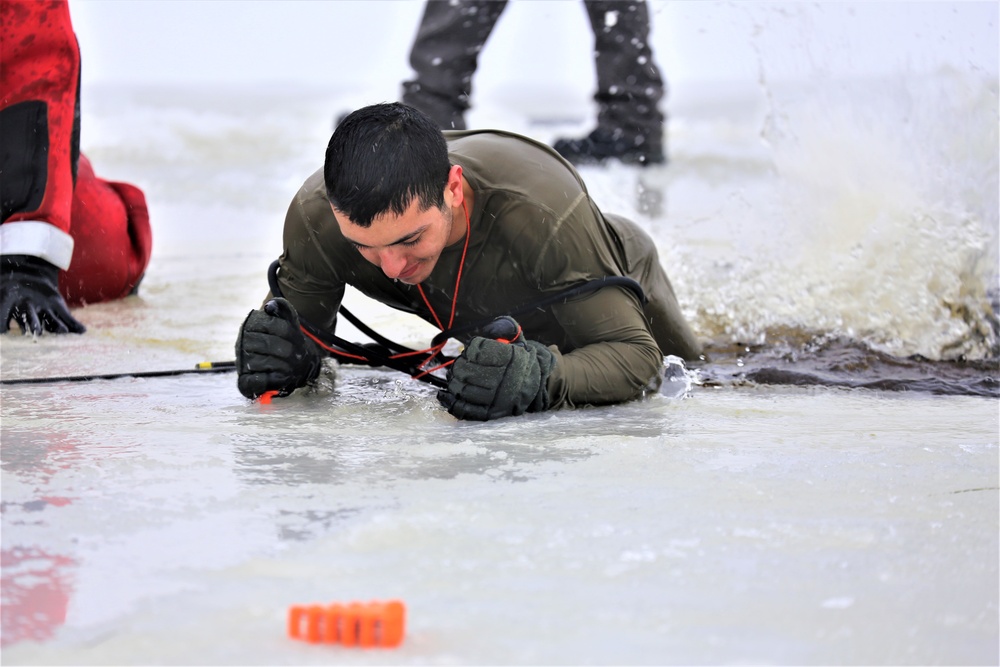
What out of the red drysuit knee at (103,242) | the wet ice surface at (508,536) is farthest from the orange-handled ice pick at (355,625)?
the red drysuit knee at (103,242)

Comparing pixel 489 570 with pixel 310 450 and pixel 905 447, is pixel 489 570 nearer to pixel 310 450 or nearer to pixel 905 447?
pixel 310 450

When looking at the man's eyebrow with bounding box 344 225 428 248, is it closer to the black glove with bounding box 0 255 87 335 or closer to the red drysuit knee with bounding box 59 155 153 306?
the black glove with bounding box 0 255 87 335

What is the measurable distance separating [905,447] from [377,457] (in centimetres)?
94

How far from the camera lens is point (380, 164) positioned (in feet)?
6.81

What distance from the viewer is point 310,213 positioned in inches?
95.2

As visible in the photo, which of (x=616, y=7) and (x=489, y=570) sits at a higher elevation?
(x=616, y=7)

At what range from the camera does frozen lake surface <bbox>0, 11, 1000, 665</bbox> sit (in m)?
1.19

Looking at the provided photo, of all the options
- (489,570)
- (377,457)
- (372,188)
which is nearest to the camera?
(489,570)

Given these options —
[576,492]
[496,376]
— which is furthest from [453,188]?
[576,492]

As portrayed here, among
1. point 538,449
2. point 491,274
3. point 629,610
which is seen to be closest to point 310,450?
point 538,449

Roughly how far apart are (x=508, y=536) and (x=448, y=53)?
151 inches

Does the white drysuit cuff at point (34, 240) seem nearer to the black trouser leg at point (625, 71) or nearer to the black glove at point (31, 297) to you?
the black glove at point (31, 297)

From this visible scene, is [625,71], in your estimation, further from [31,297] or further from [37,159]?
[31,297]

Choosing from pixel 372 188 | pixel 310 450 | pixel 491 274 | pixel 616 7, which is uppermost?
pixel 616 7
